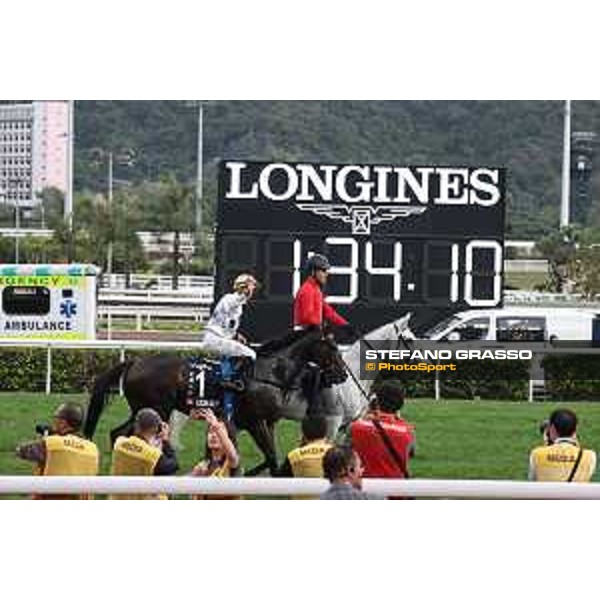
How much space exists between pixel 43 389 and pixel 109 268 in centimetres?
76

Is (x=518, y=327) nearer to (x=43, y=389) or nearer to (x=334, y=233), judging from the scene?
(x=334, y=233)

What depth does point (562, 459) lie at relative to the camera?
28.8 ft

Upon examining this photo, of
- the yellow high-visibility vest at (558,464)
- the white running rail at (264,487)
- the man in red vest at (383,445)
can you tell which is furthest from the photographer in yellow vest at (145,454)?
the yellow high-visibility vest at (558,464)

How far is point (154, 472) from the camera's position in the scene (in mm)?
8773

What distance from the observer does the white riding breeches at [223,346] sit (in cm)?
959

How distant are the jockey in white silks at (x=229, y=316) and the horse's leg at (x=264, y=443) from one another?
1.64 ft

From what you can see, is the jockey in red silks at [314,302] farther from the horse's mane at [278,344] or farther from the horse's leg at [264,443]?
the horse's leg at [264,443]

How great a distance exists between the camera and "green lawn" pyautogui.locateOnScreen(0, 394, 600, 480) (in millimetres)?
9516

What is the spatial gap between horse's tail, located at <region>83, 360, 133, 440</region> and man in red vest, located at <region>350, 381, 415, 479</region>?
4.54ft

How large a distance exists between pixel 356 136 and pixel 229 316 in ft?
3.92

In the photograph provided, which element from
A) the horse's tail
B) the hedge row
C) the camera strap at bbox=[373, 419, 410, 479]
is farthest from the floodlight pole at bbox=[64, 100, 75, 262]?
the camera strap at bbox=[373, 419, 410, 479]

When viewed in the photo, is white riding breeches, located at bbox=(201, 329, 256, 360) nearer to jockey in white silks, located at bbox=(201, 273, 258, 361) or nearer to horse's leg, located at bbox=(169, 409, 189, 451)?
jockey in white silks, located at bbox=(201, 273, 258, 361)

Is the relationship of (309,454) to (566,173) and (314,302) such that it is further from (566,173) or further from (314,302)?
(566,173)
